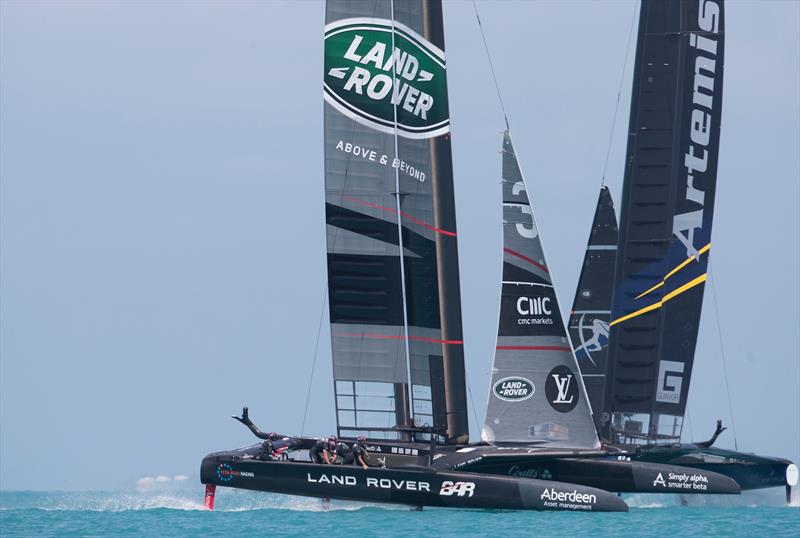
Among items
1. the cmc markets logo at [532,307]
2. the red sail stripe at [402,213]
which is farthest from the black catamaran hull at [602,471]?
the red sail stripe at [402,213]

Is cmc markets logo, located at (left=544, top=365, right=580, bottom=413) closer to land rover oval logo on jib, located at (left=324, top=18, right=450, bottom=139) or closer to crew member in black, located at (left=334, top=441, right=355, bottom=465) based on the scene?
crew member in black, located at (left=334, top=441, right=355, bottom=465)

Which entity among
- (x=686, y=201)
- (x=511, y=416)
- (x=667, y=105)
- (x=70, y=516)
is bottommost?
(x=70, y=516)

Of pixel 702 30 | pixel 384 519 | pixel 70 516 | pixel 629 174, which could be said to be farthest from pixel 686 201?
pixel 70 516

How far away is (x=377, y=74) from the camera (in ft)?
93.5

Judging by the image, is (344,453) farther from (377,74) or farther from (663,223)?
(663,223)

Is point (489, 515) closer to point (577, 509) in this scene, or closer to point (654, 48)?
point (577, 509)

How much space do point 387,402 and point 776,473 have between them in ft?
28.8

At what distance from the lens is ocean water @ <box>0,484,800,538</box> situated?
79.7ft

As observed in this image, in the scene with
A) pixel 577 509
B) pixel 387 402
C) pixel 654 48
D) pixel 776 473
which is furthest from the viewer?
pixel 654 48

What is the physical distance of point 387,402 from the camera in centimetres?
2823

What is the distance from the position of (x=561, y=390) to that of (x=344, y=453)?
3.99 metres

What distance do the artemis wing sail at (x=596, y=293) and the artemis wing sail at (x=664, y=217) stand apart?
2.58 m

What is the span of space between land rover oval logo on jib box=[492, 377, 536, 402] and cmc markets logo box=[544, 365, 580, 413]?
32 cm

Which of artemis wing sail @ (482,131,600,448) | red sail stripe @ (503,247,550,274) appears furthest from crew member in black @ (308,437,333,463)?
red sail stripe @ (503,247,550,274)
